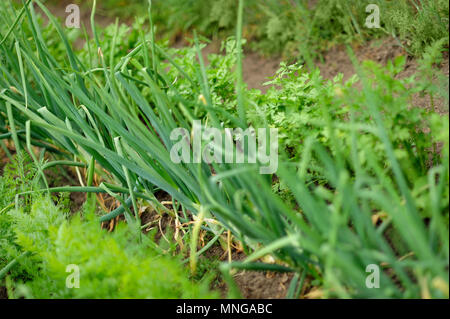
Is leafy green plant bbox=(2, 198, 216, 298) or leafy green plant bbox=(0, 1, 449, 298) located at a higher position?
leafy green plant bbox=(0, 1, 449, 298)

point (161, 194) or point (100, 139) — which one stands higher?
point (100, 139)

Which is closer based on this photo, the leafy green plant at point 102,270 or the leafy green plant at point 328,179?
the leafy green plant at point 328,179

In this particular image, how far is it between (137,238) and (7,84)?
1087 millimetres

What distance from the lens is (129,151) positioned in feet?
5.92

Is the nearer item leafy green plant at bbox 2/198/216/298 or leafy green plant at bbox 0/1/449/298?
leafy green plant at bbox 0/1/449/298

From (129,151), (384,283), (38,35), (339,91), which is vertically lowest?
(384,283)

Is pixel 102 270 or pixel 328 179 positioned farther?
pixel 328 179

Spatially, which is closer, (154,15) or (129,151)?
(129,151)

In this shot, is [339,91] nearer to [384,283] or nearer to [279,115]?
[279,115]

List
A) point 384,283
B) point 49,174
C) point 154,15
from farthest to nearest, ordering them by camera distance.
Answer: point 154,15 < point 49,174 < point 384,283

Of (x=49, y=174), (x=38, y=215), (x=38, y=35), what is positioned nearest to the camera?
(x=38, y=215)

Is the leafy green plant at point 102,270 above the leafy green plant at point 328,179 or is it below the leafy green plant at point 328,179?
below

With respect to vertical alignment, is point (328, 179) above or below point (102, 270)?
above

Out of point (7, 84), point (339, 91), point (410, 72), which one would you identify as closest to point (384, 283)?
point (339, 91)
